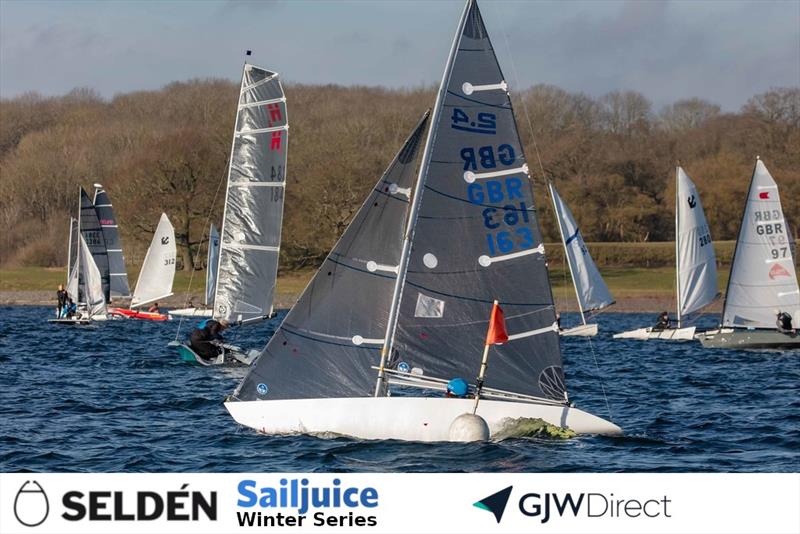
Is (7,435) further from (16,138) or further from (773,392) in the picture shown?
(16,138)

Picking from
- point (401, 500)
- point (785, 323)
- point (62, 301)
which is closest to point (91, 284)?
point (62, 301)

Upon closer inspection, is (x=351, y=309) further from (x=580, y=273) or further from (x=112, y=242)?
(x=112, y=242)

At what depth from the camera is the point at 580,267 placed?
157 feet

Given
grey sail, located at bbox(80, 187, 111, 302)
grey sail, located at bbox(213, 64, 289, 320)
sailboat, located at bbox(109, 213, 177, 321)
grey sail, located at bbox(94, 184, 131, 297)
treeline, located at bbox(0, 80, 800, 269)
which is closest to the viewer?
grey sail, located at bbox(213, 64, 289, 320)

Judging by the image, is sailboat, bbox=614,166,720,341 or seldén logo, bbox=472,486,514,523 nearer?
seldén logo, bbox=472,486,514,523

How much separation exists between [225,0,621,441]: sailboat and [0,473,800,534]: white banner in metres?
6.71

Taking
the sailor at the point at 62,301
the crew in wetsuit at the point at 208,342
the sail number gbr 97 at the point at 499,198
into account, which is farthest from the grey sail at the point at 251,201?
the sailor at the point at 62,301

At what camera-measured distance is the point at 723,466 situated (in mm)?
15969

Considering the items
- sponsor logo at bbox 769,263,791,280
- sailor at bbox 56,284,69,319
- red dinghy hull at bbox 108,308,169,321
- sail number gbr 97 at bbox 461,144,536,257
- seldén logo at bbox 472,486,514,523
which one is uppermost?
sail number gbr 97 at bbox 461,144,536,257

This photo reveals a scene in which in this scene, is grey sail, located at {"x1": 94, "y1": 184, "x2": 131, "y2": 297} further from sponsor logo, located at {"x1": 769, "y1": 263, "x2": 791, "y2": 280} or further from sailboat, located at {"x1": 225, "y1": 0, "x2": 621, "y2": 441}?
sailboat, located at {"x1": 225, "y1": 0, "x2": 621, "y2": 441}

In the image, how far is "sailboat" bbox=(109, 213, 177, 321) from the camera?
62375mm

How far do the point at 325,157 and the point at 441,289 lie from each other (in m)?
65.5

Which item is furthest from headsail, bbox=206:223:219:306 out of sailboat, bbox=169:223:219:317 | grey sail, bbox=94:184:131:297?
grey sail, bbox=94:184:131:297

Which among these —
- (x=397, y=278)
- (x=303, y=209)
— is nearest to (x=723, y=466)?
(x=397, y=278)
